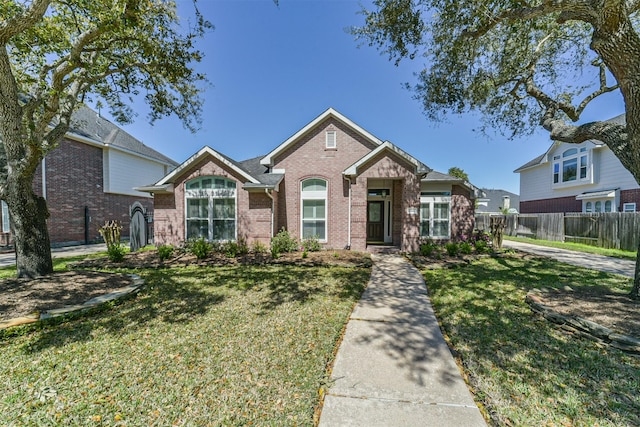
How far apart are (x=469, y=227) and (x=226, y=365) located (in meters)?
12.9

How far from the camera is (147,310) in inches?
191

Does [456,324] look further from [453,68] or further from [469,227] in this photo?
[469,227]

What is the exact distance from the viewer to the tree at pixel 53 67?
568 cm

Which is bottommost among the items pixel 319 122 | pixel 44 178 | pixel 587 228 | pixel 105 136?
pixel 587 228

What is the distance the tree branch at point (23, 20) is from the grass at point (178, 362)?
5728 millimetres

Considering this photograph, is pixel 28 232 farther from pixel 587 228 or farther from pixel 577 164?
pixel 577 164

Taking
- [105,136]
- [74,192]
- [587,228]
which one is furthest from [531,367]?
[105,136]

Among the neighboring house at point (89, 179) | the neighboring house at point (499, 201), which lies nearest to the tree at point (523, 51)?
the neighboring house at point (89, 179)

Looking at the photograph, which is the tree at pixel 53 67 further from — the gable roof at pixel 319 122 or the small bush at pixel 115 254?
the gable roof at pixel 319 122

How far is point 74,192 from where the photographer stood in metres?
14.4

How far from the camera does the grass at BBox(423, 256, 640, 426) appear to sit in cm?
243

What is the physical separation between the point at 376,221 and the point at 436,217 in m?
2.97

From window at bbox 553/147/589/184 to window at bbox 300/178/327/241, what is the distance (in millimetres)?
19624

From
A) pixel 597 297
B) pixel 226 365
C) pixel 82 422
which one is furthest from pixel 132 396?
pixel 597 297
